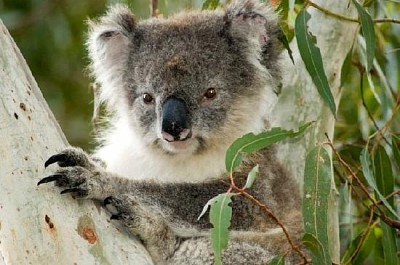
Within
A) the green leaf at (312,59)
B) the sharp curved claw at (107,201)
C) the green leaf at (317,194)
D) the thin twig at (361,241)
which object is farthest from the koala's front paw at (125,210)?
the thin twig at (361,241)

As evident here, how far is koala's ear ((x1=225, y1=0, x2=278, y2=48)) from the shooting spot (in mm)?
3340

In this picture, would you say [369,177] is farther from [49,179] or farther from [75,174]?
[49,179]

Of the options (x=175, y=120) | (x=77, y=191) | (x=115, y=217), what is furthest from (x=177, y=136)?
(x=77, y=191)

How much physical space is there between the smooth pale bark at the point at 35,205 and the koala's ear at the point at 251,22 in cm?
103

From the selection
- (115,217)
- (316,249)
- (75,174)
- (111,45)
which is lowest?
(316,249)

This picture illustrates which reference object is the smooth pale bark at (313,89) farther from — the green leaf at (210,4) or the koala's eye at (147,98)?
the koala's eye at (147,98)

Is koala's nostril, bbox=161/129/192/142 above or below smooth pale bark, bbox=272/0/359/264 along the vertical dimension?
below

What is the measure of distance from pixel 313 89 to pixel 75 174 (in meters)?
1.43

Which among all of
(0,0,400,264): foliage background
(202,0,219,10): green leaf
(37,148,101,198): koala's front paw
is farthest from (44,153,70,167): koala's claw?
(0,0,400,264): foliage background

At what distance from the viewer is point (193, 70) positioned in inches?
126

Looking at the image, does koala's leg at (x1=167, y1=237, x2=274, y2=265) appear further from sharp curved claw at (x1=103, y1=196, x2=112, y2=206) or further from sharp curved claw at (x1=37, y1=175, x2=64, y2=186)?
sharp curved claw at (x1=37, y1=175, x2=64, y2=186)

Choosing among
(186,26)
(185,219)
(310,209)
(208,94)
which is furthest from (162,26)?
(310,209)

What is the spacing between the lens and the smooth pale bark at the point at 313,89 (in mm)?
3707

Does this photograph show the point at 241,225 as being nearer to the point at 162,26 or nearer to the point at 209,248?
the point at 209,248
